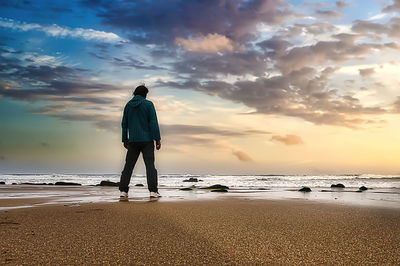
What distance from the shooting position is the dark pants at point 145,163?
23.7 feet

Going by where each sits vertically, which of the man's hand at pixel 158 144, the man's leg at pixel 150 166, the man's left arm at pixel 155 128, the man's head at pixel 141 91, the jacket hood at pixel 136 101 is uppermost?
the man's head at pixel 141 91

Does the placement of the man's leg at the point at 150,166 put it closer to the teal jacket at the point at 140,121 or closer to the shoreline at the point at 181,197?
the teal jacket at the point at 140,121

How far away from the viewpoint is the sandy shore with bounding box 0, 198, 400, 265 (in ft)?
7.06

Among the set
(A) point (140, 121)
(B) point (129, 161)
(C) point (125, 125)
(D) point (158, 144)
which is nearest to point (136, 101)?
(A) point (140, 121)

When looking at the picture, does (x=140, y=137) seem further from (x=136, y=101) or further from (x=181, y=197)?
(x=181, y=197)

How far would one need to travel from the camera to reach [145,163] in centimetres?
732

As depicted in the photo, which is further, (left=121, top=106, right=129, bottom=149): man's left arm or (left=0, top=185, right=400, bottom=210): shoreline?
(left=121, top=106, right=129, bottom=149): man's left arm

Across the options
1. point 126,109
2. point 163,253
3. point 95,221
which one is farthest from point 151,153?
point 163,253

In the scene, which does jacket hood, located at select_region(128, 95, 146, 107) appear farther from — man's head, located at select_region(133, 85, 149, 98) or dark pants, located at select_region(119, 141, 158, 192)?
dark pants, located at select_region(119, 141, 158, 192)

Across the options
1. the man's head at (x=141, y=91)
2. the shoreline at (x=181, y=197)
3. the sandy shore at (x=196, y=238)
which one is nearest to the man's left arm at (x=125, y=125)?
the man's head at (x=141, y=91)

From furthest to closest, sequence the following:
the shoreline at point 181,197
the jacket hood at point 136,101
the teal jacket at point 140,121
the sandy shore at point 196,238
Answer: the jacket hood at point 136,101
the teal jacket at point 140,121
the shoreline at point 181,197
the sandy shore at point 196,238

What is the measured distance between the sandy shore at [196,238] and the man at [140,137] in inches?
118

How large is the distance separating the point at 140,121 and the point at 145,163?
0.96 meters

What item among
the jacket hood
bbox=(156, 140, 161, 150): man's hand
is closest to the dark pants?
bbox=(156, 140, 161, 150): man's hand
